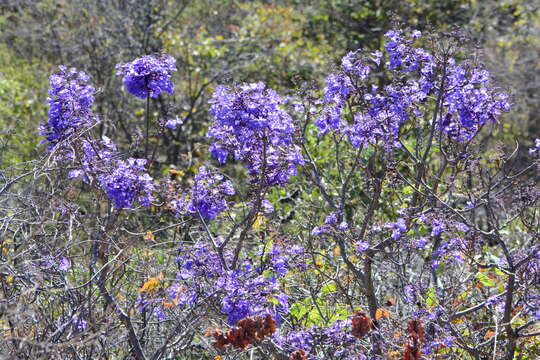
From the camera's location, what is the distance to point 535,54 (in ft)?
34.0

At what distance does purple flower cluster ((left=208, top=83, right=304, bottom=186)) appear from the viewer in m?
3.25

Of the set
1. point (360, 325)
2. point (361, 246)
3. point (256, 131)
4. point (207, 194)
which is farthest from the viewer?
point (207, 194)

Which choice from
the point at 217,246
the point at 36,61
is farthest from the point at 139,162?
the point at 36,61

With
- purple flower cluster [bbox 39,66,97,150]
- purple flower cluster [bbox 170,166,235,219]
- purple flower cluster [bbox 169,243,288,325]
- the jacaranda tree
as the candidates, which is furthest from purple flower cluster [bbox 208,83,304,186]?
purple flower cluster [bbox 39,66,97,150]

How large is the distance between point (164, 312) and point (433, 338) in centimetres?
144

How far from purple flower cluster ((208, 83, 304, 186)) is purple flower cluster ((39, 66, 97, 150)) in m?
0.67

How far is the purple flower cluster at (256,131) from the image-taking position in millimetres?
→ 3252

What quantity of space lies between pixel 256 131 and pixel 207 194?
492 millimetres

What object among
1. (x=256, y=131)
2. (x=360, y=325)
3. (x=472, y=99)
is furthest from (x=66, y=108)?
(x=472, y=99)

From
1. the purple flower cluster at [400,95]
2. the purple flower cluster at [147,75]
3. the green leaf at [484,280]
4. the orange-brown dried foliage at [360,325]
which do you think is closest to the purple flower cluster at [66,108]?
the purple flower cluster at [147,75]

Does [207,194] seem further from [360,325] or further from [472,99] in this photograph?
[472,99]

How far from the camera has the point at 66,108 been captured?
3.62 m

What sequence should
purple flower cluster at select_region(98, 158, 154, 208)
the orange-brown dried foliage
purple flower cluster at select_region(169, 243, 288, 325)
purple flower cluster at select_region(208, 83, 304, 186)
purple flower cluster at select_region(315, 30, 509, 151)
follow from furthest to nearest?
purple flower cluster at select_region(315, 30, 509, 151) → purple flower cluster at select_region(98, 158, 154, 208) → purple flower cluster at select_region(208, 83, 304, 186) → purple flower cluster at select_region(169, 243, 288, 325) → the orange-brown dried foliage

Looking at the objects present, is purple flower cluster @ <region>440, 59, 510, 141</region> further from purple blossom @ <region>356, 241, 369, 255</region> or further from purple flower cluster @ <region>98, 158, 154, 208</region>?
purple flower cluster @ <region>98, 158, 154, 208</region>
